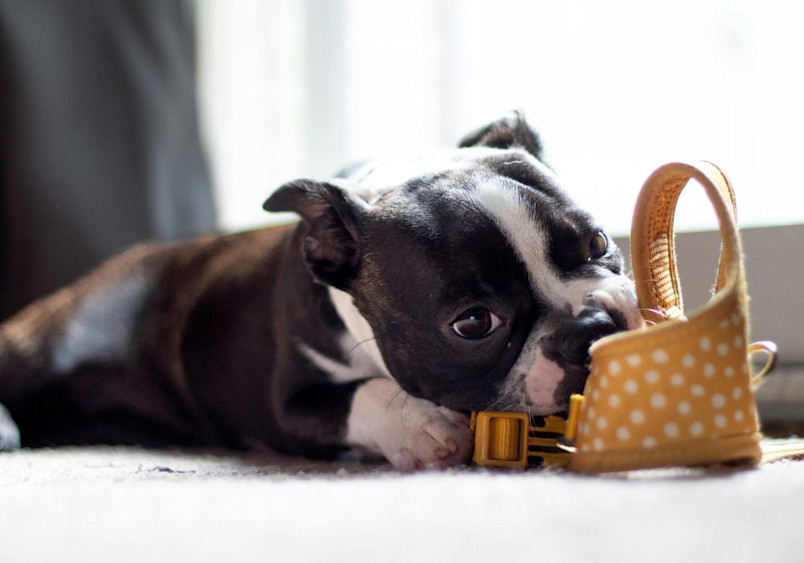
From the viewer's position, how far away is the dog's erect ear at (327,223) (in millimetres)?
1937

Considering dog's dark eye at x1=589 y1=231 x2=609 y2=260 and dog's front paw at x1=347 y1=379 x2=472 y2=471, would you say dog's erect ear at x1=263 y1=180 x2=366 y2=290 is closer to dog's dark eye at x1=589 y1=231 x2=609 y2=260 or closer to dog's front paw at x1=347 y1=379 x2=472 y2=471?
dog's front paw at x1=347 y1=379 x2=472 y2=471

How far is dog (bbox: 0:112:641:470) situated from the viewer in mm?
1673

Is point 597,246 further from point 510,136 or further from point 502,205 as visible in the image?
point 510,136

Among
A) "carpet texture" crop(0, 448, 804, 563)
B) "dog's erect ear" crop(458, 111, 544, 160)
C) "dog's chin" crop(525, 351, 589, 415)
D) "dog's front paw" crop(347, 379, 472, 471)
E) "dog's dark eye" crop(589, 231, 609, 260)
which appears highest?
"dog's erect ear" crop(458, 111, 544, 160)

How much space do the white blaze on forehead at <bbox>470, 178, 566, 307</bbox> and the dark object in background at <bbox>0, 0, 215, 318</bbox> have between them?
223 cm

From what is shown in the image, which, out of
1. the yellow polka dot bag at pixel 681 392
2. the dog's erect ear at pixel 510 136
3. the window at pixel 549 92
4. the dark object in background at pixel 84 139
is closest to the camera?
the yellow polka dot bag at pixel 681 392

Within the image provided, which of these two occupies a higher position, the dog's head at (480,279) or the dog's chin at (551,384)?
the dog's head at (480,279)

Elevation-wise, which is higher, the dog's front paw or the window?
the window

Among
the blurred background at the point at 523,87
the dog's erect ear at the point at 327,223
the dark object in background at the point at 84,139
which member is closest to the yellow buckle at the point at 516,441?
the dog's erect ear at the point at 327,223

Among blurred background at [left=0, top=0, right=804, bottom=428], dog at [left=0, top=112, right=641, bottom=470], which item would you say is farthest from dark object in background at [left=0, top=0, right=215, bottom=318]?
dog at [left=0, top=112, right=641, bottom=470]

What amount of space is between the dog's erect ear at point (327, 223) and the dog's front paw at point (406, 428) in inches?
10.6

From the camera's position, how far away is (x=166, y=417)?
263 centimetres

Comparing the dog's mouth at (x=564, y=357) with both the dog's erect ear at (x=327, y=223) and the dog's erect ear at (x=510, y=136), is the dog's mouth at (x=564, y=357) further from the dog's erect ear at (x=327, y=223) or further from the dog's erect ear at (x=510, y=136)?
the dog's erect ear at (x=510, y=136)

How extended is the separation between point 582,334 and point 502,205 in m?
0.33
